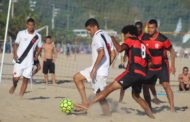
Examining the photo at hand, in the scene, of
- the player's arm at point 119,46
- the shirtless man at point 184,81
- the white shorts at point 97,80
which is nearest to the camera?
the player's arm at point 119,46

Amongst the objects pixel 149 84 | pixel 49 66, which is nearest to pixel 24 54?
pixel 149 84

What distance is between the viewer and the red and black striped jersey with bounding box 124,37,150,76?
30.0ft

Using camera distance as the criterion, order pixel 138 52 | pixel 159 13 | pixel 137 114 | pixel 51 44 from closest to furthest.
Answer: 1. pixel 138 52
2. pixel 137 114
3. pixel 51 44
4. pixel 159 13

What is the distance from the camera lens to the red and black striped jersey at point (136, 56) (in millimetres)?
9151

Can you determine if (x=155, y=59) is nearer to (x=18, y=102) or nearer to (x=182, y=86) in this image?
(x=18, y=102)

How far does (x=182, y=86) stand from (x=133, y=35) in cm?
817

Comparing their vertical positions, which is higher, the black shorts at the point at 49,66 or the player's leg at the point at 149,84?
the player's leg at the point at 149,84

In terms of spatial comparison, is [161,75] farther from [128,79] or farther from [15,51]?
[15,51]

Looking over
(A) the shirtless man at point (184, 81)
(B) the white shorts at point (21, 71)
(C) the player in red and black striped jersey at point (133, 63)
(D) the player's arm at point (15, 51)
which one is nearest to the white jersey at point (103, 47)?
(C) the player in red and black striped jersey at point (133, 63)

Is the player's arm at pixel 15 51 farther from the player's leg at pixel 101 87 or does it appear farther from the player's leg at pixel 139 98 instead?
the player's leg at pixel 139 98

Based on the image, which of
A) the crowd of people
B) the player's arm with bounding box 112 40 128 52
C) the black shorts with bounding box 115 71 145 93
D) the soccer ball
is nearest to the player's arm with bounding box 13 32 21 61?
the crowd of people

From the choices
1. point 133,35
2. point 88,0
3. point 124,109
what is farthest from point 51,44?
point 133,35

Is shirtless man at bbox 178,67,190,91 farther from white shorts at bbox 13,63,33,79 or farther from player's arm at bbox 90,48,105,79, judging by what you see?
player's arm at bbox 90,48,105,79

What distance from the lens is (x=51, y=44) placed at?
64.0ft
